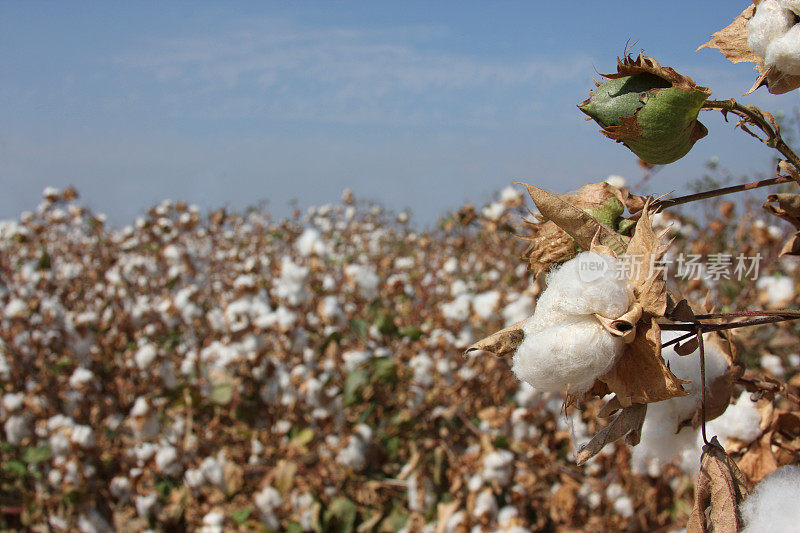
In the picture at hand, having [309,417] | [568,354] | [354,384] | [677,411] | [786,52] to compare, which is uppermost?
[786,52]

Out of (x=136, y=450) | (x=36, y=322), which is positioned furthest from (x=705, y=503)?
(x=36, y=322)

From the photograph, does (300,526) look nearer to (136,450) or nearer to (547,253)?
(136,450)

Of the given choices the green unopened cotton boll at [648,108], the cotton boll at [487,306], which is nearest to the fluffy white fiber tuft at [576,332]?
the green unopened cotton boll at [648,108]

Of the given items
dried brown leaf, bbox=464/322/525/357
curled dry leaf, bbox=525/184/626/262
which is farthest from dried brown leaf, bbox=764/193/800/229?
dried brown leaf, bbox=464/322/525/357

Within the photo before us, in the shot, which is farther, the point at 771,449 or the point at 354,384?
the point at 354,384

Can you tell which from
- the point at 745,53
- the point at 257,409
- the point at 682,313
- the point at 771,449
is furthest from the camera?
the point at 257,409

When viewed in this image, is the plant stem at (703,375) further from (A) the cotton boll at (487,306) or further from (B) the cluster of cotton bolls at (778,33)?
(A) the cotton boll at (487,306)

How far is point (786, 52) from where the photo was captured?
55 centimetres

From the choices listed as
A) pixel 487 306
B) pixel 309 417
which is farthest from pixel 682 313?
pixel 309 417

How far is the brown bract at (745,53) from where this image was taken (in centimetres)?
58

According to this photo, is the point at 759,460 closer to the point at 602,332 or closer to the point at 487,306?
the point at 602,332

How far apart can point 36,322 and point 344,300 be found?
1.70 meters

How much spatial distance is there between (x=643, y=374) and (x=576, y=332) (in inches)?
2.3

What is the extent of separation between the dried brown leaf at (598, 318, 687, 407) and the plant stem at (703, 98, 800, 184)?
21cm
